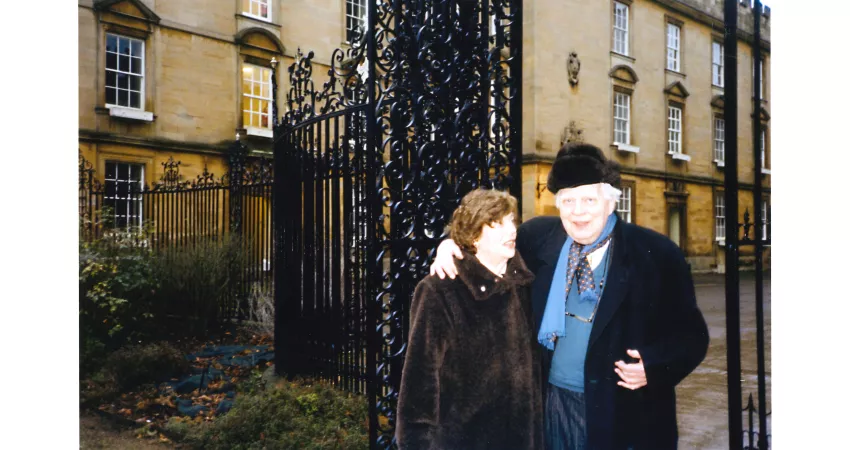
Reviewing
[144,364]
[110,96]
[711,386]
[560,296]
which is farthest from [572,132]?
[110,96]

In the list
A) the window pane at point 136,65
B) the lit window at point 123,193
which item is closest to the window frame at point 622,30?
the lit window at point 123,193

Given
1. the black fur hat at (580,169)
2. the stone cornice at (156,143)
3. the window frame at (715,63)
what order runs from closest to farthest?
the black fur hat at (580,169) → the window frame at (715,63) → the stone cornice at (156,143)

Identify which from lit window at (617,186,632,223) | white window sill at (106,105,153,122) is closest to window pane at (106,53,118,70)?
white window sill at (106,105,153,122)

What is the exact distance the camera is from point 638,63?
417 cm

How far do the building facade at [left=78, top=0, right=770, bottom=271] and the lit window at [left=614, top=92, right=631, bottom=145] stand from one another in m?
0.01

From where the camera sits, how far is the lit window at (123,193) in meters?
6.06

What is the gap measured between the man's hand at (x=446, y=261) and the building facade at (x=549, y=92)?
1.68ft

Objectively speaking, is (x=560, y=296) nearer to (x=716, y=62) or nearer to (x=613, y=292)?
(x=613, y=292)

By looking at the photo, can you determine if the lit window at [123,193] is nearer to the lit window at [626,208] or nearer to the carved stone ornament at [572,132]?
the carved stone ornament at [572,132]

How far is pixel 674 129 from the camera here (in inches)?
148

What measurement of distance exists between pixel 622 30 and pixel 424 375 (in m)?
2.88

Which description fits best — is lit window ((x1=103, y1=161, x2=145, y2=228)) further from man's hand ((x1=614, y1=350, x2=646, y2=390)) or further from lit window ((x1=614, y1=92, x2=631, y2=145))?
man's hand ((x1=614, y1=350, x2=646, y2=390))

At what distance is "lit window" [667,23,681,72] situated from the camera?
12.0 ft
